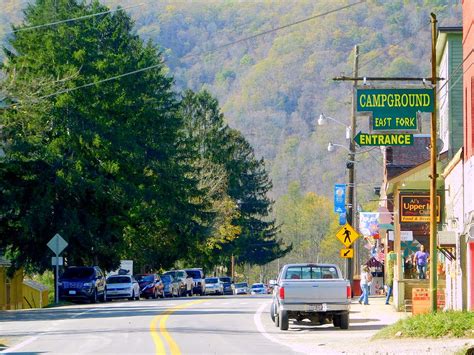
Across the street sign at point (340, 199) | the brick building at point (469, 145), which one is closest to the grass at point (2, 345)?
the brick building at point (469, 145)

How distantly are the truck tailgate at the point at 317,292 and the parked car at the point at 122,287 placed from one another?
29568 mm

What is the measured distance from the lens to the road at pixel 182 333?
22.5 meters

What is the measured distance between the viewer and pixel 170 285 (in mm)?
67188

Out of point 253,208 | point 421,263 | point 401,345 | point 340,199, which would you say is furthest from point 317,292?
point 253,208

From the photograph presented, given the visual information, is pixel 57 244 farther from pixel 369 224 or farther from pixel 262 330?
pixel 262 330

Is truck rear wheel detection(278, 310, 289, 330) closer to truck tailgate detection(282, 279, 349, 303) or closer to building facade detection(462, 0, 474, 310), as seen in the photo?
truck tailgate detection(282, 279, 349, 303)

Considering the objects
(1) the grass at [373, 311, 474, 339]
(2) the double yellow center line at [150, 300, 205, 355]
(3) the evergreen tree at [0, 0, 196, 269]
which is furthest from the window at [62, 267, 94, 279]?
(1) the grass at [373, 311, 474, 339]

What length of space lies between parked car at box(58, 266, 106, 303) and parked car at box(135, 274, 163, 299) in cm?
970

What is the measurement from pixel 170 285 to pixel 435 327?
45.2 metres

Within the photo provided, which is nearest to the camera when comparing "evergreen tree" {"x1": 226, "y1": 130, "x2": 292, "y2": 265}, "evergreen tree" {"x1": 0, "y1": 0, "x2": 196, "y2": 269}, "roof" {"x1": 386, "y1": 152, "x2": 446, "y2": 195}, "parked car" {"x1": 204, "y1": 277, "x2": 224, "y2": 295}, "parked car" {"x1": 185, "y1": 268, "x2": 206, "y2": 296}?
"roof" {"x1": 386, "y1": 152, "x2": 446, "y2": 195}

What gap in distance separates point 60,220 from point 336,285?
108ft

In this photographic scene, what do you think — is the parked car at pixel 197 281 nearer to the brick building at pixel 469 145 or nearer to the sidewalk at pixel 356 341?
the sidewalk at pixel 356 341

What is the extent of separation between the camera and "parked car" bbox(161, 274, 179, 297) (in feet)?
219

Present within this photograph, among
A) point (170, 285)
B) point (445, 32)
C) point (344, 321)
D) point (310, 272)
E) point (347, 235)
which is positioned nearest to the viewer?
point (344, 321)
